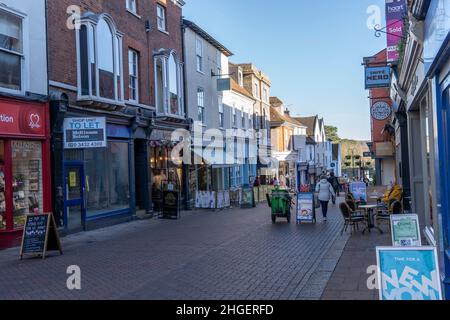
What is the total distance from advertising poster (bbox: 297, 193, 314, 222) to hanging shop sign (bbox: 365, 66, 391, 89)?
166 inches

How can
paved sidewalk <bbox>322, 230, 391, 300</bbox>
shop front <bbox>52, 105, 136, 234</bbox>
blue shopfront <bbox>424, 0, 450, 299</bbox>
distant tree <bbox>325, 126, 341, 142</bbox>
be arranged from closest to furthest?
blue shopfront <bbox>424, 0, 450, 299</bbox>
paved sidewalk <bbox>322, 230, 391, 300</bbox>
shop front <bbox>52, 105, 136, 234</bbox>
distant tree <bbox>325, 126, 341, 142</bbox>

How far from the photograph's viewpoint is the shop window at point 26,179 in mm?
13297

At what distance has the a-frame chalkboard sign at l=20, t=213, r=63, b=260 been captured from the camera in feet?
37.1

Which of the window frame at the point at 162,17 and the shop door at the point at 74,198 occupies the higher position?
the window frame at the point at 162,17

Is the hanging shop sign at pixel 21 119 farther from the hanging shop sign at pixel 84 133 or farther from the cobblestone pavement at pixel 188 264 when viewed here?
the cobblestone pavement at pixel 188 264

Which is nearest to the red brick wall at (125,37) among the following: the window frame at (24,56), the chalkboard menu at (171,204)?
the window frame at (24,56)

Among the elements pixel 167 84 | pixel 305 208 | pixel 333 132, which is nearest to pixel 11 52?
pixel 167 84

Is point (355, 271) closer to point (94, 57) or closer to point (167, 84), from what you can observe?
point (94, 57)

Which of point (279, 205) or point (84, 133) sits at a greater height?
point (84, 133)

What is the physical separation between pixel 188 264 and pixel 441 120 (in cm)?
533

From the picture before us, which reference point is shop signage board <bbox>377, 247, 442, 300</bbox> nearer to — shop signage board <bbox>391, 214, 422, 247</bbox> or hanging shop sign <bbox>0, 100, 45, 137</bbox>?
shop signage board <bbox>391, 214, 422, 247</bbox>

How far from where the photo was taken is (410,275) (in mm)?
5016

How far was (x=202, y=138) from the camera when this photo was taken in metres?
27.3

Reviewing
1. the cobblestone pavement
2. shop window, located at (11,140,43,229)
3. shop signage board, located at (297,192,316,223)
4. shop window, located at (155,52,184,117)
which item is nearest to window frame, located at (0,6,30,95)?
shop window, located at (11,140,43,229)
